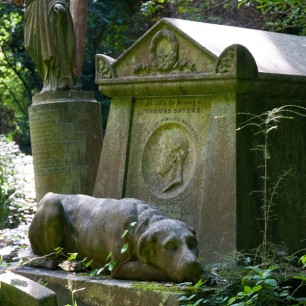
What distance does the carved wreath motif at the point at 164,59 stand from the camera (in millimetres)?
6562

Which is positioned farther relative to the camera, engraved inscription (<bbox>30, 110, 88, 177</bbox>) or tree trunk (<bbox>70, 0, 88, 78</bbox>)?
tree trunk (<bbox>70, 0, 88, 78</bbox>)

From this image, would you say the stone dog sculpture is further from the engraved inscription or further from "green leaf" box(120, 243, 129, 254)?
the engraved inscription

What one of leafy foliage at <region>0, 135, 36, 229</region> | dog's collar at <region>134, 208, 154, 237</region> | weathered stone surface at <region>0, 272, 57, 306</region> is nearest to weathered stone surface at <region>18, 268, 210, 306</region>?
dog's collar at <region>134, 208, 154, 237</region>

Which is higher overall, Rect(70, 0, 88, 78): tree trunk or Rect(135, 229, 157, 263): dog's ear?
Rect(70, 0, 88, 78): tree trunk

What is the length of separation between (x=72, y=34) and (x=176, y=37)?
175 inches

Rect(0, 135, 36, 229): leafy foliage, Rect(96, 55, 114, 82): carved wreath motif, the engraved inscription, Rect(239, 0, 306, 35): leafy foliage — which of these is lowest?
Rect(0, 135, 36, 229): leafy foliage

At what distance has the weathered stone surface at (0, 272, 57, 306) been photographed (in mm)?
4172

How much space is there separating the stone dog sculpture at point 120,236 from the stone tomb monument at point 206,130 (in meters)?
0.76

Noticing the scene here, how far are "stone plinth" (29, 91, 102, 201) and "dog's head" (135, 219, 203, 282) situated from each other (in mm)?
4736

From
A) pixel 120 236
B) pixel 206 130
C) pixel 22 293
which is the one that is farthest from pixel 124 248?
pixel 206 130

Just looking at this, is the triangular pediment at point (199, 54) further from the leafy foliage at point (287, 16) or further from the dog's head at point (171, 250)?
the leafy foliage at point (287, 16)

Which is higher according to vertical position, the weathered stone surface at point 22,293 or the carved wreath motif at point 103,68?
the carved wreath motif at point 103,68

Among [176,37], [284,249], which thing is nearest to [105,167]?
[176,37]

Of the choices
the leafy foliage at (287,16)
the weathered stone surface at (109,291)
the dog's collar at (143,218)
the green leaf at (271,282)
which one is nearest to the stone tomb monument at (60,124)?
the leafy foliage at (287,16)
